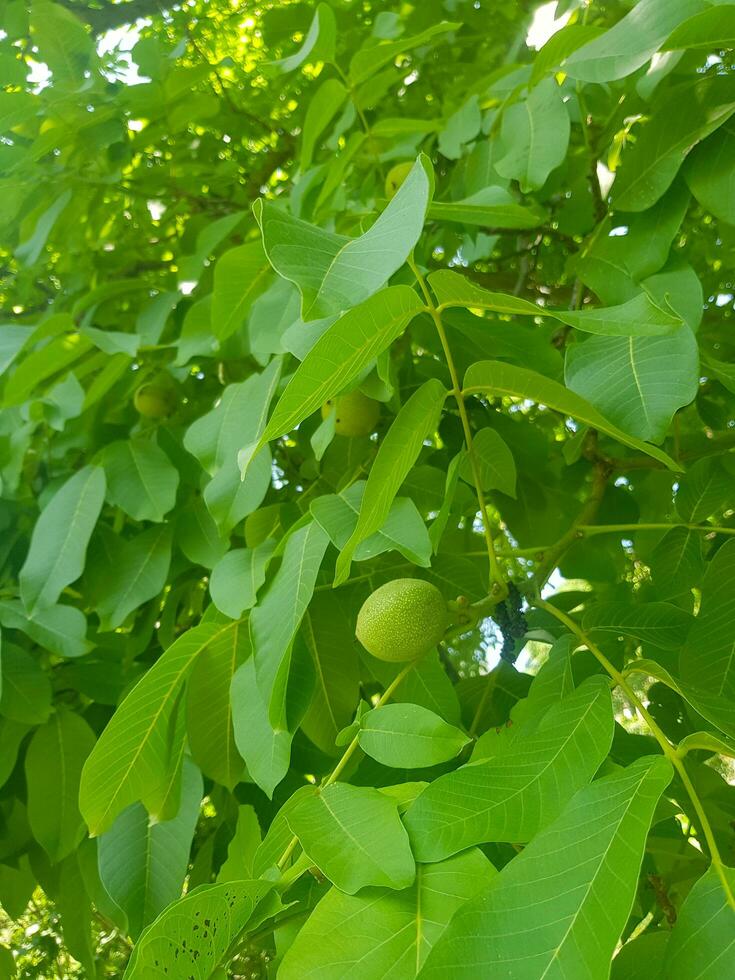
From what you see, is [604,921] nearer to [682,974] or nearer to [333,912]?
[682,974]

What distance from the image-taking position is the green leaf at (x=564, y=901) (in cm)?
51

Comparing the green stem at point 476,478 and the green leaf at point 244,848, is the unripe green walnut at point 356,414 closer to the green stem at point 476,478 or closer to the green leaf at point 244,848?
the green stem at point 476,478

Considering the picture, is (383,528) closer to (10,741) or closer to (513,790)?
(513,790)

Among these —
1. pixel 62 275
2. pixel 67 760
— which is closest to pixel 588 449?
pixel 67 760

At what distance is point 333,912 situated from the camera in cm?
62

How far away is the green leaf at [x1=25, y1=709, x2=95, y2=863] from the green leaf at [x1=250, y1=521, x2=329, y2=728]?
0.55 m

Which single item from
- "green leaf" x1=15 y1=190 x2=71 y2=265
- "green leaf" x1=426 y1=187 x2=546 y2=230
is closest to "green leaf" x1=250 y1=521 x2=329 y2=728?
"green leaf" x1=426 y1=187 x2=546 y2=230

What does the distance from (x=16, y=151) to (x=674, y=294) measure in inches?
43.7

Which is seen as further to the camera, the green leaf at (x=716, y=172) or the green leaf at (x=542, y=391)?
the green leaf at (x=716, y=172)

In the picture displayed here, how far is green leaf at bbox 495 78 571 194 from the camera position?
1.06 meters

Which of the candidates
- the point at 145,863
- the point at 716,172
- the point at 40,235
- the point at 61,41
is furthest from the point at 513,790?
the point at 61,41

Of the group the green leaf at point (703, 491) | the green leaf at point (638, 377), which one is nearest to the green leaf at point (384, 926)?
the green leaf at point (638, 377)

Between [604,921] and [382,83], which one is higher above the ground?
[382,83]

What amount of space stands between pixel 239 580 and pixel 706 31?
722mm
